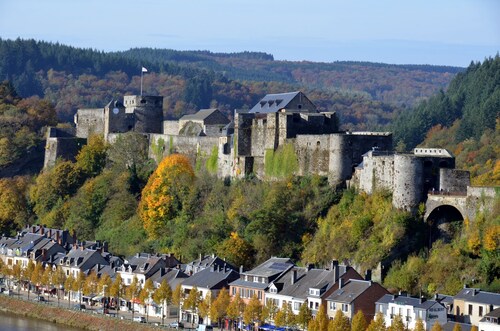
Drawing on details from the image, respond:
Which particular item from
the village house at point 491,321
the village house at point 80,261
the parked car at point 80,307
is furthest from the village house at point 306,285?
the village house at point 80,261

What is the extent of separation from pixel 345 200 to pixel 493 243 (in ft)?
29.1

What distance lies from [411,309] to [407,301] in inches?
18.6

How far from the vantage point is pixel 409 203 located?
50.0 meters

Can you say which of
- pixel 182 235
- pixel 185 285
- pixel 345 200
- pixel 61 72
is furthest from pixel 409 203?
pixel 61 72

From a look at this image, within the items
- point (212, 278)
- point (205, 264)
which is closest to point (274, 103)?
point (205, 264)

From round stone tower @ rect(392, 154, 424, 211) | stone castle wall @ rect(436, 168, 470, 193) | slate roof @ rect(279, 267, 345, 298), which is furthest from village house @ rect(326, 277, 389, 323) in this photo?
stone castle wall @ rect(436, 168, 470, 193)

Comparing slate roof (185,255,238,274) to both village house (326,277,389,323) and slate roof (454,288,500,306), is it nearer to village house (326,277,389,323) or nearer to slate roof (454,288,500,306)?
village house (326,277,389,323)

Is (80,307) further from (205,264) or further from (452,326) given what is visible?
(452,326)

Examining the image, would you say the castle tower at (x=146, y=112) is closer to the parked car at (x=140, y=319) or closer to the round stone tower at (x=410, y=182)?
the parked car at (x=140, y=319)

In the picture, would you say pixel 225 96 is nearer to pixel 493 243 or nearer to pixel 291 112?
pixel 291 112

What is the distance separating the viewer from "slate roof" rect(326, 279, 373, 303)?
1828 inches

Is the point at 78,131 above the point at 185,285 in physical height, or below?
above

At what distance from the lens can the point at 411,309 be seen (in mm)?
44531

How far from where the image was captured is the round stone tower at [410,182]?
49.9 meters
